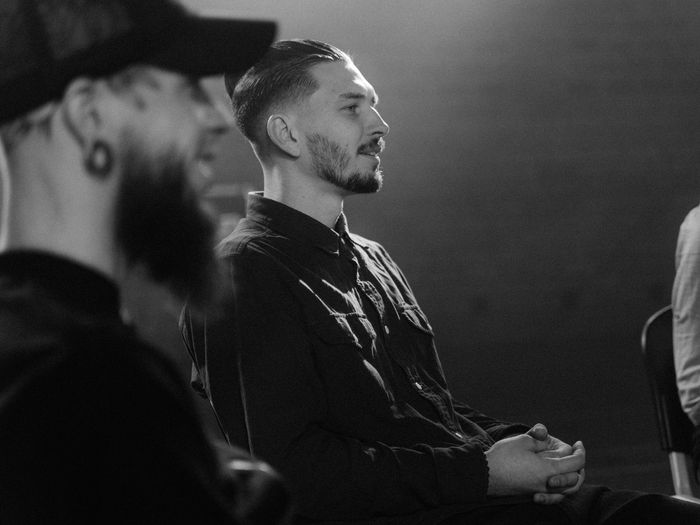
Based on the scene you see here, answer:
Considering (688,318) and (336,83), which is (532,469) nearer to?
(688,318)

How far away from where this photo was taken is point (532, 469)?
4.56 feet

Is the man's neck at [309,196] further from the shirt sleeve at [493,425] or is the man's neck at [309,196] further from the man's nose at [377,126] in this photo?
the shirt sleeve at [493,425]

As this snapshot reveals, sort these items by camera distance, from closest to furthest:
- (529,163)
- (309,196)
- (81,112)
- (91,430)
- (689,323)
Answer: (91,430) < (81,112) < (309,196) < (689,323) < (529,163)

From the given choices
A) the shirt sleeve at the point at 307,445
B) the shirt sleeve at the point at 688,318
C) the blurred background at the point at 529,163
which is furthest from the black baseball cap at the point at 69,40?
the blurred background at the point at 529,163

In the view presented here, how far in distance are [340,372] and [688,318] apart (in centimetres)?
79

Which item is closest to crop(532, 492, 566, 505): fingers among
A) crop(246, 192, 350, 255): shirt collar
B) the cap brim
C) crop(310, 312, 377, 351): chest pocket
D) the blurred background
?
crop(310, 312, 377, 351): chest pocket

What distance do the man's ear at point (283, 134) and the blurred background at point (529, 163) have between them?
3.22m

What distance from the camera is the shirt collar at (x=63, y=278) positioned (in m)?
0.63

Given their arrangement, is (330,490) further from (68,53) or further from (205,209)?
(68,53)

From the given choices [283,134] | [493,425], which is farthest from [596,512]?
[283,134]

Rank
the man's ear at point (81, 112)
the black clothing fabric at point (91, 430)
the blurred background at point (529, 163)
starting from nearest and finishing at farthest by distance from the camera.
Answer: the black clothing fabric at point (91, 430) → the man's ear at point (81, 112) → the blurred background at point (529, 163)

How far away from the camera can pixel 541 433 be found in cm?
146

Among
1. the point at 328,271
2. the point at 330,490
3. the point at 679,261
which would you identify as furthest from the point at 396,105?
the point at 330,490

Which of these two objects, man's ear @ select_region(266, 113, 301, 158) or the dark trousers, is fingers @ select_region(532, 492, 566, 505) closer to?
the dark trousers
